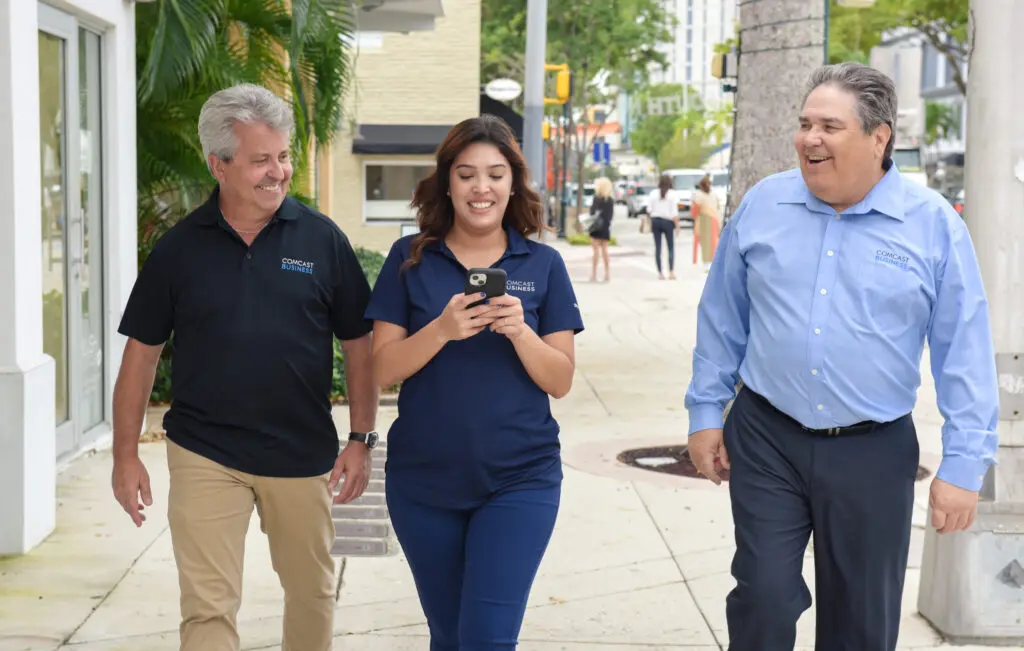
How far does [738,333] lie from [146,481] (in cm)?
169

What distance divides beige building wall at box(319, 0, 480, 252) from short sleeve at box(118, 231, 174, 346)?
29326mm

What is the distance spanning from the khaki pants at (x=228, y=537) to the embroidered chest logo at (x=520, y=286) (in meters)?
0.81

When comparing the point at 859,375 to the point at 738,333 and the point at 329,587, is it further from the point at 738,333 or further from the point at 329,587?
the point at 329,587

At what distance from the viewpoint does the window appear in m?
34.5

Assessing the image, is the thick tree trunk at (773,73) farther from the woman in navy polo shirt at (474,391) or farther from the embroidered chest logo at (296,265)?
the embroidered chest logo at (296,265)

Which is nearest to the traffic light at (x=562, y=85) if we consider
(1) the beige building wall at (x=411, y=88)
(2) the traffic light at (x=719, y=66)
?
(1) the beige building wall at (x=411, y=88)

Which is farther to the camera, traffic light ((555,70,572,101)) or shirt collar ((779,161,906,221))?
traffic light ((555,70,572,101))

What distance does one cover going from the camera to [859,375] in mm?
3828

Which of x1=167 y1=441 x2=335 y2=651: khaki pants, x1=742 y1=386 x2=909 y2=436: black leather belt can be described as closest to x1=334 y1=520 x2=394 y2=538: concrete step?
x1=167 y1=441 x2=335 y2=651: khaki pants

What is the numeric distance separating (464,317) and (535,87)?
19.1 metres

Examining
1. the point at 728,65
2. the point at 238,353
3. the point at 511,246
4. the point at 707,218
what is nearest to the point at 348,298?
the point at 238,353

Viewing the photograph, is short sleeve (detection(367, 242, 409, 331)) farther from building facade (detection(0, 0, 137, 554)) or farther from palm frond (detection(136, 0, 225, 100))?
palm frond (detection(136, 0, 225, 100))

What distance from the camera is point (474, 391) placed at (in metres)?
3.84

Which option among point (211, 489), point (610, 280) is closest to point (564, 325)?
point (211, 489)
